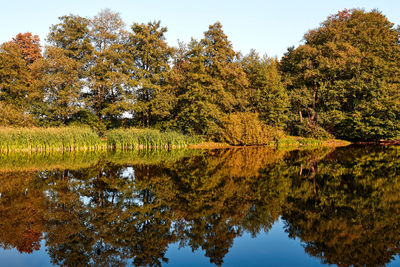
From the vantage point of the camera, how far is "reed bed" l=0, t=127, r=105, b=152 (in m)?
20.2

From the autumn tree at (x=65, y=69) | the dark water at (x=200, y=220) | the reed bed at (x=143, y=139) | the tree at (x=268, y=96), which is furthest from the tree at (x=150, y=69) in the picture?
the dark water at (x=200, y=220)

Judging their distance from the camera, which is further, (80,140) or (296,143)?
(296,143)

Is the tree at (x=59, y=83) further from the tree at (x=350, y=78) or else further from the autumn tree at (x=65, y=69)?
the tree at (x=350, y=78)

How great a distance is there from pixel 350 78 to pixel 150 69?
21546mm

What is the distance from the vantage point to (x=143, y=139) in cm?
2430

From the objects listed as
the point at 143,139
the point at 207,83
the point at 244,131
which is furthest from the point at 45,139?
the point at 244,131

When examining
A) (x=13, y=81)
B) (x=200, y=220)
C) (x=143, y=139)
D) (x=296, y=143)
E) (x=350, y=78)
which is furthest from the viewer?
(x=350, y=78)

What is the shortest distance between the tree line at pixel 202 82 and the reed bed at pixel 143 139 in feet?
7.36

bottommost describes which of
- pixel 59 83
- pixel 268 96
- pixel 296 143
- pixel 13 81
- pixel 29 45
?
pixel 296 143

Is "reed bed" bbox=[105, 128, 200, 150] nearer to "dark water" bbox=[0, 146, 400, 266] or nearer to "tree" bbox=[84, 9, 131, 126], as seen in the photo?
"tree" bbox=[84, 9, 131, 126]

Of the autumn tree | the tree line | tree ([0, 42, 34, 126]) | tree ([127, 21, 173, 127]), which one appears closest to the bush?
the tree line

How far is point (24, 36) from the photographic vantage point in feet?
127

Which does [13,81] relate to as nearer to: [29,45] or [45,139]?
[29,45]

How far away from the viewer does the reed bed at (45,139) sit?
66.3ft
